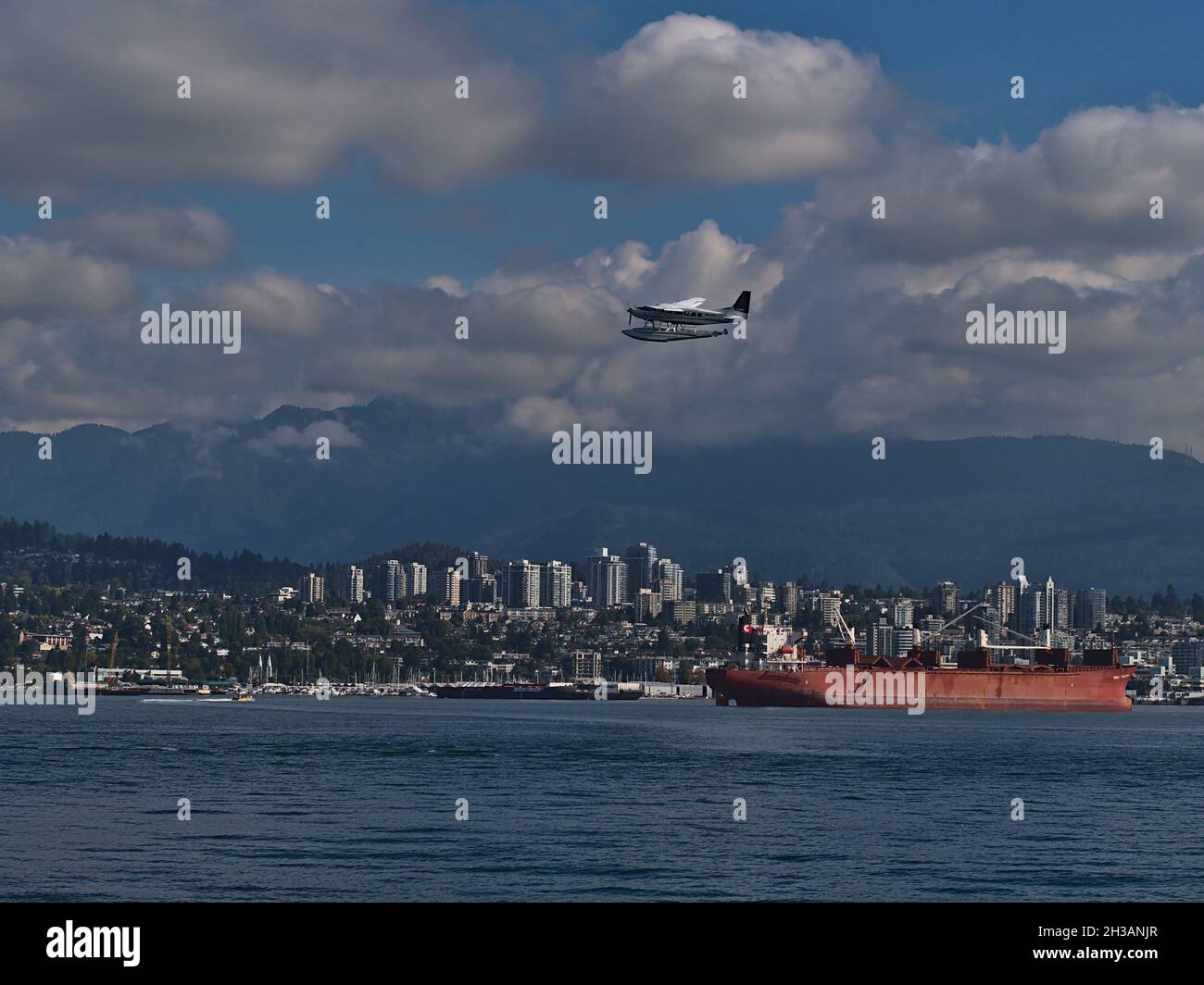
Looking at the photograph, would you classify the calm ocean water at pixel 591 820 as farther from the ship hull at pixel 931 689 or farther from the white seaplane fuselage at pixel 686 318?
the ship hull at pixel 931 689

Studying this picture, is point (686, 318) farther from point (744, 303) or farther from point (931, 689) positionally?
point (931, 689)

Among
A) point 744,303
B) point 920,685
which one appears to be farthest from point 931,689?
point 744,303

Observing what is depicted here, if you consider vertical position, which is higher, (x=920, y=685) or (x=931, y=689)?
(x=920, y=685)

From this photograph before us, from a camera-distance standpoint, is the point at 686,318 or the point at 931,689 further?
the point at 931,689

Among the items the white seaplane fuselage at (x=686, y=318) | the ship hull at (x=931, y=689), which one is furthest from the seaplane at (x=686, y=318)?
the ship hull at (x=931, y=689)
